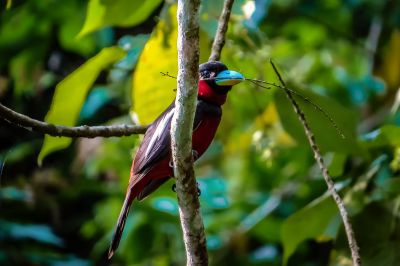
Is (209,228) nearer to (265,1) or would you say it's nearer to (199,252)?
(265,1)

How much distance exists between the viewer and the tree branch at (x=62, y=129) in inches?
74.6

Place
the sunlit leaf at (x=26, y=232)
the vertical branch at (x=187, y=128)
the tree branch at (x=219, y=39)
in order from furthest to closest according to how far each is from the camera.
A: the sunlit leaf at (x=26, y=232) → the tree branch at (x=219, y=39) → the vertical branch at (x=187, y=128)

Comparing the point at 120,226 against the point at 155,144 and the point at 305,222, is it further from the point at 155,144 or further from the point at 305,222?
the point at 305,222

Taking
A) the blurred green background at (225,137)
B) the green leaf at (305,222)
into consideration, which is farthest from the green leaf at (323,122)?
the green leaf at (305,222)

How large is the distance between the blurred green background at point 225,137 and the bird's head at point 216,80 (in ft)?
0.75

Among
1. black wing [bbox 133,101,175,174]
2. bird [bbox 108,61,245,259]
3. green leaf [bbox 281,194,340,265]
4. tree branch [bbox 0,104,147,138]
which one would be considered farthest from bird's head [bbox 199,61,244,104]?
green leaf [bbox 281,194,340,265]

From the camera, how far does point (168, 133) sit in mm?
2354

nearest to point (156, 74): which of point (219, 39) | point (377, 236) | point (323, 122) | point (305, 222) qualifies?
point (219, 39)

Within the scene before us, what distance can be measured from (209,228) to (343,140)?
1958 mm

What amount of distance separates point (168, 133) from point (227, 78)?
0.27m

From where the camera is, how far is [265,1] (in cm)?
446

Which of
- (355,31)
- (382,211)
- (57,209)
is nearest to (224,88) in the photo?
(382,211)

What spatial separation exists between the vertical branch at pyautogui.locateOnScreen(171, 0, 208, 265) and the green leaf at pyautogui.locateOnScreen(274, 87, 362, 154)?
33.6 inches

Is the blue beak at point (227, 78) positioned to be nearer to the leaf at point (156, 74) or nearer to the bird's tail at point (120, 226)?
the leaf at point (156, 74)
